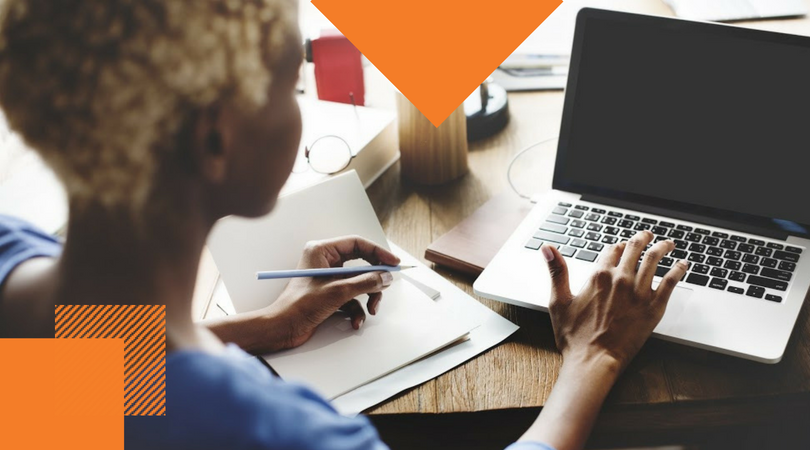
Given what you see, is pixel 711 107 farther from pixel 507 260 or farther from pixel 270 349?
pixel 270 349

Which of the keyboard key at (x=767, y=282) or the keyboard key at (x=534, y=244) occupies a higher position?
the keyboard key at (x=534, y=244)

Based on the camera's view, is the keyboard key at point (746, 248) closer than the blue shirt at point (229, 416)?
No

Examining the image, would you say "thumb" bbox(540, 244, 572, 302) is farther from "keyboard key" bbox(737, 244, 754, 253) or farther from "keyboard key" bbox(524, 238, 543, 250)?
"keyboard key" bbox(737, 244, 754, 253)

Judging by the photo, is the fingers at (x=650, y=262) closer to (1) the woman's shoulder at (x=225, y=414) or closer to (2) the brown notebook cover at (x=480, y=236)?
(2) the brown notebook cover at (x=480, y=236)

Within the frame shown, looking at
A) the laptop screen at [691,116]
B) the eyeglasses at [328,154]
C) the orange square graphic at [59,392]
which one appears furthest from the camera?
the eyeglasses at [328,154]

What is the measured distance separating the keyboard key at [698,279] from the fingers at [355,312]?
0.43m

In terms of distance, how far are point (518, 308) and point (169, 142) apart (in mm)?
596

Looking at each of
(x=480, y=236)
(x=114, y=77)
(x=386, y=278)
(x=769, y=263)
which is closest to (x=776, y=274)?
(x=769, y=263)

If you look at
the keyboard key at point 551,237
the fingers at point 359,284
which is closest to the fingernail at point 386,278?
the fingers at point 359,284

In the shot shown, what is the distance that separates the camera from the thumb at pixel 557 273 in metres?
0.89

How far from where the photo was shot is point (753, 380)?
2.73ft

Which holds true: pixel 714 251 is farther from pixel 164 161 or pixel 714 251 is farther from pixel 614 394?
pixel 164 161

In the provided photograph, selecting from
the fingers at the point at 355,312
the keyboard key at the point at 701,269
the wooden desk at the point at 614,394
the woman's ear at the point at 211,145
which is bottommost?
the wooden desk at the point at 614,394

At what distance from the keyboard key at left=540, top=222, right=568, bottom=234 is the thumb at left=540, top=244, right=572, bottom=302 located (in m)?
0.15
